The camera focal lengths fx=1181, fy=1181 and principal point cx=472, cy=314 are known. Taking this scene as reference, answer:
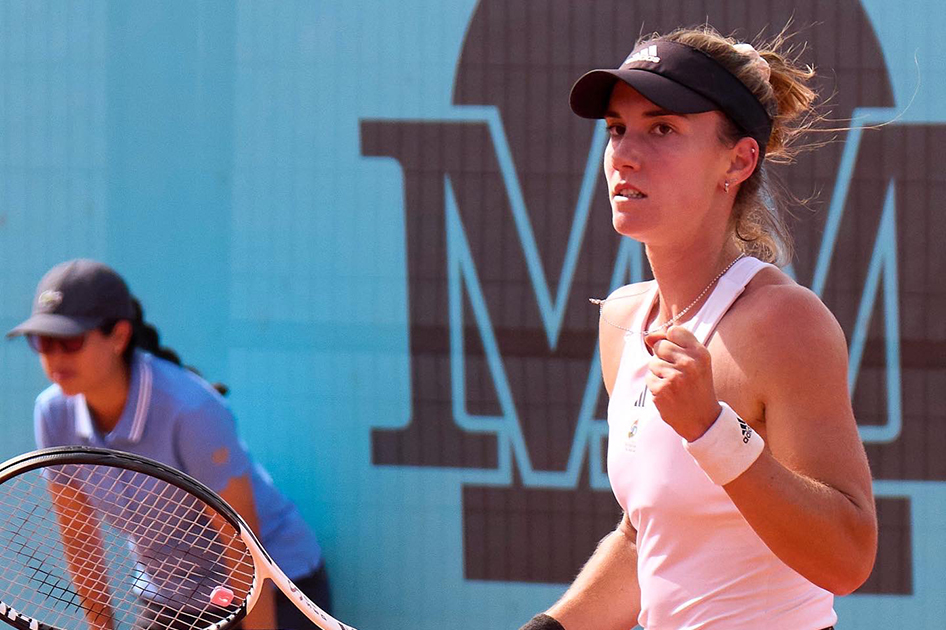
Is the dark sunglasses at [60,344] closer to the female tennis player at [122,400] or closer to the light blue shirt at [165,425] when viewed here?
the female tennis player at [122,400]

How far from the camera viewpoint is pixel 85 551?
2605 millimetres

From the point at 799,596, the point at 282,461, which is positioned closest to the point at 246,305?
Result: the point at 282,461

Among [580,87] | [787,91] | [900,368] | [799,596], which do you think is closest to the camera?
[799,596]

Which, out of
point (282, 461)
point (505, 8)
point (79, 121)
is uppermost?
point (505, 8)

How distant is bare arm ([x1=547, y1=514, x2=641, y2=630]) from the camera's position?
1936mm

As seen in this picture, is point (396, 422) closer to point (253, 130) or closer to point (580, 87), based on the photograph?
point (253, 130)

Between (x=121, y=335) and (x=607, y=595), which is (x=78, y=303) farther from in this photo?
(x=607, y=595)

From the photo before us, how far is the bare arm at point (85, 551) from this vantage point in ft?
8.32

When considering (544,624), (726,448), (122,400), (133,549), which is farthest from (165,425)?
(726,448)

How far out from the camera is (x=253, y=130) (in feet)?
11.3

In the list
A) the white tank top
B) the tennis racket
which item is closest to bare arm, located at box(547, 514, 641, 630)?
the white tank top

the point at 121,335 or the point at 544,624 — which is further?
the point at 121,335

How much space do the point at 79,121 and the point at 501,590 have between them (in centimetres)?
187

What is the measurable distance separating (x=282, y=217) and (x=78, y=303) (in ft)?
2.26
